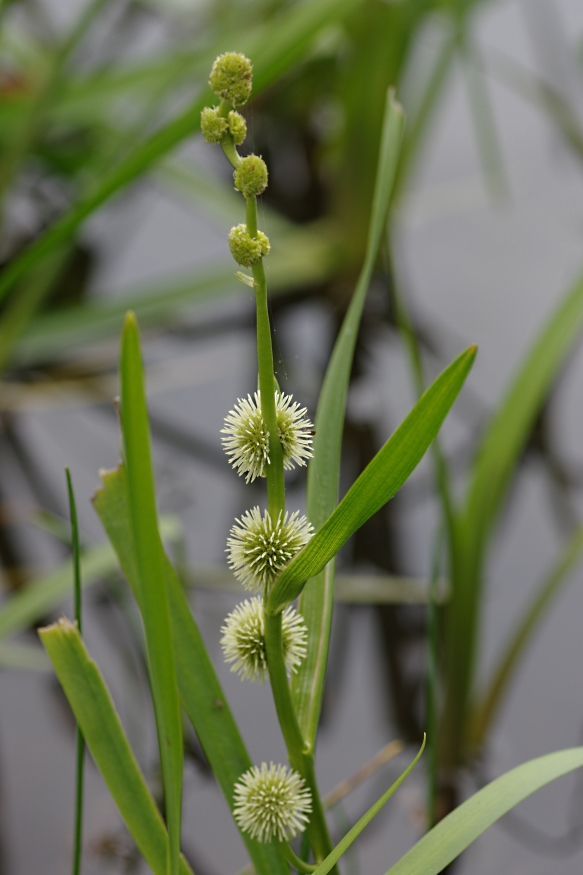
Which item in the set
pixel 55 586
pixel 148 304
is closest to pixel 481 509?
pixel 55 586

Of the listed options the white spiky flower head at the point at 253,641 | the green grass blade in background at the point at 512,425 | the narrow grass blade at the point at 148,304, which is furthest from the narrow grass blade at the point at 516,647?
the narrow grass blade at the point at 148,304

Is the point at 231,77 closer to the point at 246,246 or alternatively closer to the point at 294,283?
the point at 246,246

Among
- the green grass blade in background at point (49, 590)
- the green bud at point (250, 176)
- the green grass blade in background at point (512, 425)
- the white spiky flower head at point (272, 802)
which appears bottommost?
the white spiky flower head at point (272, 802)

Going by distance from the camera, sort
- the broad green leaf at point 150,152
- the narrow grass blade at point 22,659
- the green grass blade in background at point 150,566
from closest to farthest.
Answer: the green grass blade in background at point 150,566, the broad green leaf at point 150,152, the narrow grass blade at point 22,659

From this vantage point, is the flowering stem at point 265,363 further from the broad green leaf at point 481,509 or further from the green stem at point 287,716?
the broad green leaf at point 481,509

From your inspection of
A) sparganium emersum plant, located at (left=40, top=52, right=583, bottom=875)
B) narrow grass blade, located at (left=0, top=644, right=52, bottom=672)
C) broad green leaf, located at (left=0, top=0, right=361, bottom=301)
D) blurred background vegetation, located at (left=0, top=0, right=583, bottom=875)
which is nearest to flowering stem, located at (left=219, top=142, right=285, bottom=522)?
sparganium emersum plant, located at (left=40, top=52, right=583, bottom=875)

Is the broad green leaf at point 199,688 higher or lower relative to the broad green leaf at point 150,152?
lower

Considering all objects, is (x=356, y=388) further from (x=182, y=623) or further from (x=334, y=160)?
(x=182, y=623)
